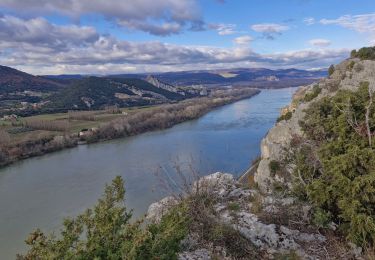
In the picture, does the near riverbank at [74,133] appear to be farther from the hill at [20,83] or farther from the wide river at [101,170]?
the hill at [20,83]

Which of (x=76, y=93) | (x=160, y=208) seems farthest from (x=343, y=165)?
(x=76, y=93)

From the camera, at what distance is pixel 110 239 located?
3.62 metres

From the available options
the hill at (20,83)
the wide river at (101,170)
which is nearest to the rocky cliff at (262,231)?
the wide river at (101,170)

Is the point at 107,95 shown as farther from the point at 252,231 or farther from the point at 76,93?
the point at 252,231

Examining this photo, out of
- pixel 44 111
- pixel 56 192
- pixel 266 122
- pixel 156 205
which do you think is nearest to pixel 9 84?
pixel 44 111

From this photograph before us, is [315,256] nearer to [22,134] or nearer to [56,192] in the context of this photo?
[56,192]

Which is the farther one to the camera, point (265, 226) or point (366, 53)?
point (366, 53)

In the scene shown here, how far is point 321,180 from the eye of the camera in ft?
18.3

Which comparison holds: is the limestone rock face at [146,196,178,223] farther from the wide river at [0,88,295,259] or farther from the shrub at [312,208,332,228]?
the wide river at [0,88,295,259]

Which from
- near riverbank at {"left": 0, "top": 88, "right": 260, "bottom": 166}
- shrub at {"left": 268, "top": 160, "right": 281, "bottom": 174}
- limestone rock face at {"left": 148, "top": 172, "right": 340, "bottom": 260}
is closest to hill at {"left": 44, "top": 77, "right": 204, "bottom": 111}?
near riverbank at {"left": 0, "top": 88, "right": 260, "bottom": 166}

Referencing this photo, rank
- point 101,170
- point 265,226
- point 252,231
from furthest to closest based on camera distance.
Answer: point 101,170
point 265,226
point 252,231

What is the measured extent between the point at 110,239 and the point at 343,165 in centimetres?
319

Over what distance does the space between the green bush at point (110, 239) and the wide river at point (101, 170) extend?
534 cm

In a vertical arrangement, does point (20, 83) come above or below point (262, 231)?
below
